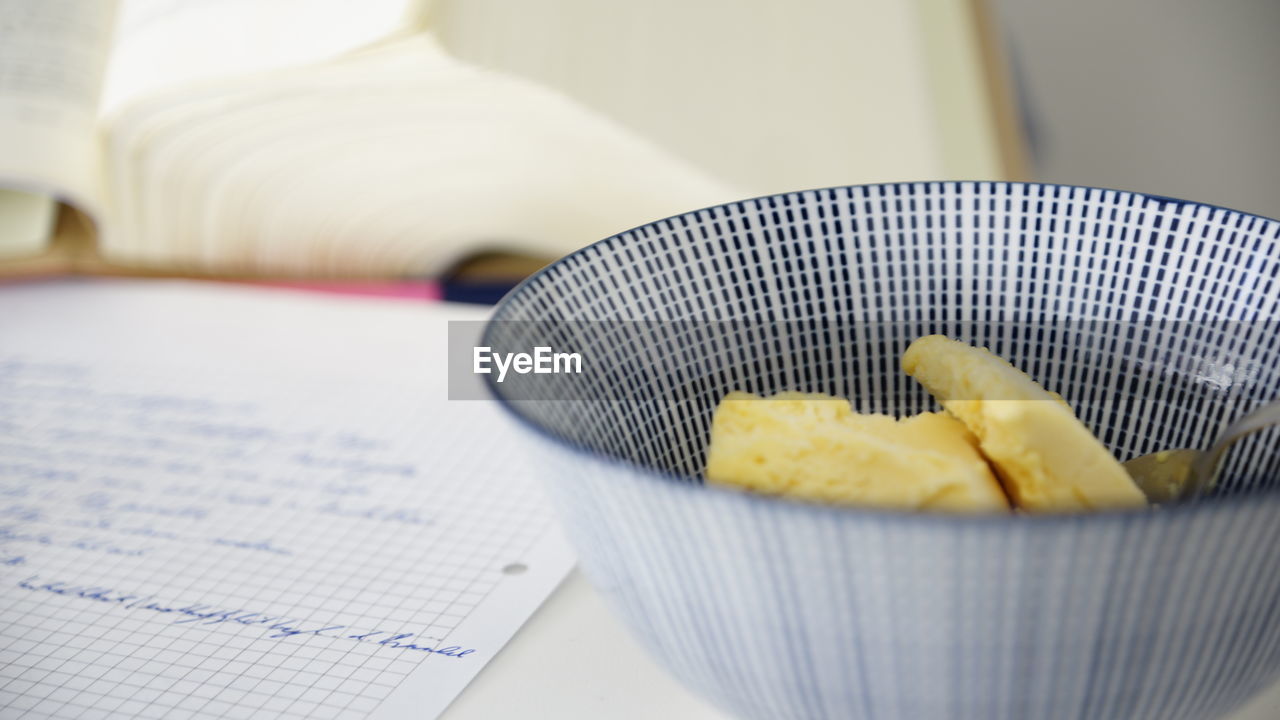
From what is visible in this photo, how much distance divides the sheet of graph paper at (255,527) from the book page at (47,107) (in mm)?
110

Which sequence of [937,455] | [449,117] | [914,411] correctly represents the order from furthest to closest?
[449,117], [914,411], [937,455]

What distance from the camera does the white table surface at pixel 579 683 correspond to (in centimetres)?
25

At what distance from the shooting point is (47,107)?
0.63 metres

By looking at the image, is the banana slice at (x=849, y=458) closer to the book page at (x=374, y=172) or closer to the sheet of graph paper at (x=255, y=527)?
the sheet of graph paper at (x=255, y=527)

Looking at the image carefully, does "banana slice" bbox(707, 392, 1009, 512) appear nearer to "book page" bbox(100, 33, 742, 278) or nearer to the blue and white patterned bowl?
the blue and white patterned bowl

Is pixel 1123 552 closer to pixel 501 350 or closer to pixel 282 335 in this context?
pixel 501 350

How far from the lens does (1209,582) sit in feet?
0.50

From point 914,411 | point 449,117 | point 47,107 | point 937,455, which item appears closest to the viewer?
point 937,455

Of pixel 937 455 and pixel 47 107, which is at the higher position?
pixel 47 107

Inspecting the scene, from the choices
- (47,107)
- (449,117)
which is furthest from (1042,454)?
(47,107)

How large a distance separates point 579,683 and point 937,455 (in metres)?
0.12

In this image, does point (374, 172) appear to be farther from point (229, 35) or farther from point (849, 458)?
point (849, 458)

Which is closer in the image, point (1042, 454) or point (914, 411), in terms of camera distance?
point (1042, 454)

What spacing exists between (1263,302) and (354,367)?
408 mm
